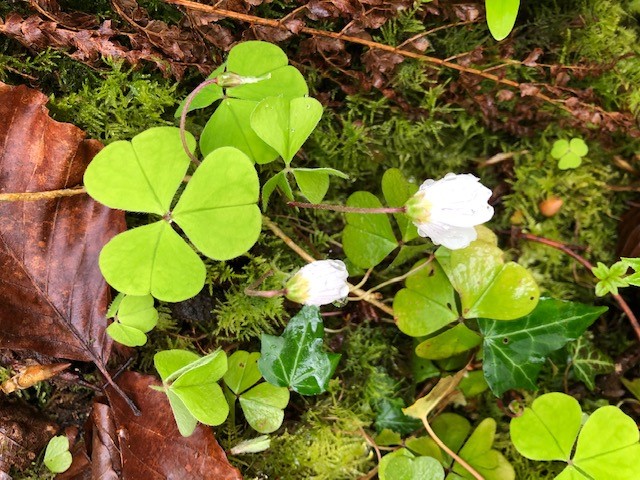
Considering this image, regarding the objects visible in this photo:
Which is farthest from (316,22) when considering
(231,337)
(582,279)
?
(582,279)

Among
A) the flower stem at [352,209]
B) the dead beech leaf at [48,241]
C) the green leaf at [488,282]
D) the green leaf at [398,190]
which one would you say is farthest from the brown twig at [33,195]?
the green leaf at [488,282]

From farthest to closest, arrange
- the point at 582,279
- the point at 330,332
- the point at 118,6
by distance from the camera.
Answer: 1. the point at 582,279
2. the point at 330,332
3. the point at 118,6

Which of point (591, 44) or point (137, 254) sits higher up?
point (591, 44)

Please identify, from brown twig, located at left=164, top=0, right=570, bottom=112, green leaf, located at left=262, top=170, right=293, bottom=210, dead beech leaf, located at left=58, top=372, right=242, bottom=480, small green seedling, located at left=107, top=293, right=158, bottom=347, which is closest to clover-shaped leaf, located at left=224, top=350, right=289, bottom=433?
dead beech leaf, located at left=58, top=372, right=242, bottom=480

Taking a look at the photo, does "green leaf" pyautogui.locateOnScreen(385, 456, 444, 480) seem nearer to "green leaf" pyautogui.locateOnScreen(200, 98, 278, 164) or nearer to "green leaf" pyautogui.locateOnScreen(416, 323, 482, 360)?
"green leaf" pyautogui.locateOnScreen(416, 323, 482, 360)

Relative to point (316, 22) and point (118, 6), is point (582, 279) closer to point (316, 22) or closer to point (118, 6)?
point (316, 22)

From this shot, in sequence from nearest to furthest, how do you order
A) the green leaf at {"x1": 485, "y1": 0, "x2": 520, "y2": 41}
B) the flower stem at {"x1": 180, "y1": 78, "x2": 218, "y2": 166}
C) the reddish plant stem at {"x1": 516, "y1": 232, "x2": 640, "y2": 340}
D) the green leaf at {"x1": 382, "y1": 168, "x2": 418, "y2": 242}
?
the flower stem at {"x1": 180, "y1": 78, "x2": 218, "y2": 166}
the green leaf at {"x1": 485, "y1": 0, "x2": 520, "y2": 41}
the green leaf at {"x1": 382, "y1": 168, "x2": 418, "y2": 242}
the reddish plant stem at {"x1": 516, "y1": 232, "x2": 640, "y2": 340}

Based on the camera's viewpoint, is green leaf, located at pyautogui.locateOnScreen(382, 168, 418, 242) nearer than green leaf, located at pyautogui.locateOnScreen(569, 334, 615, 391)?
Yes
